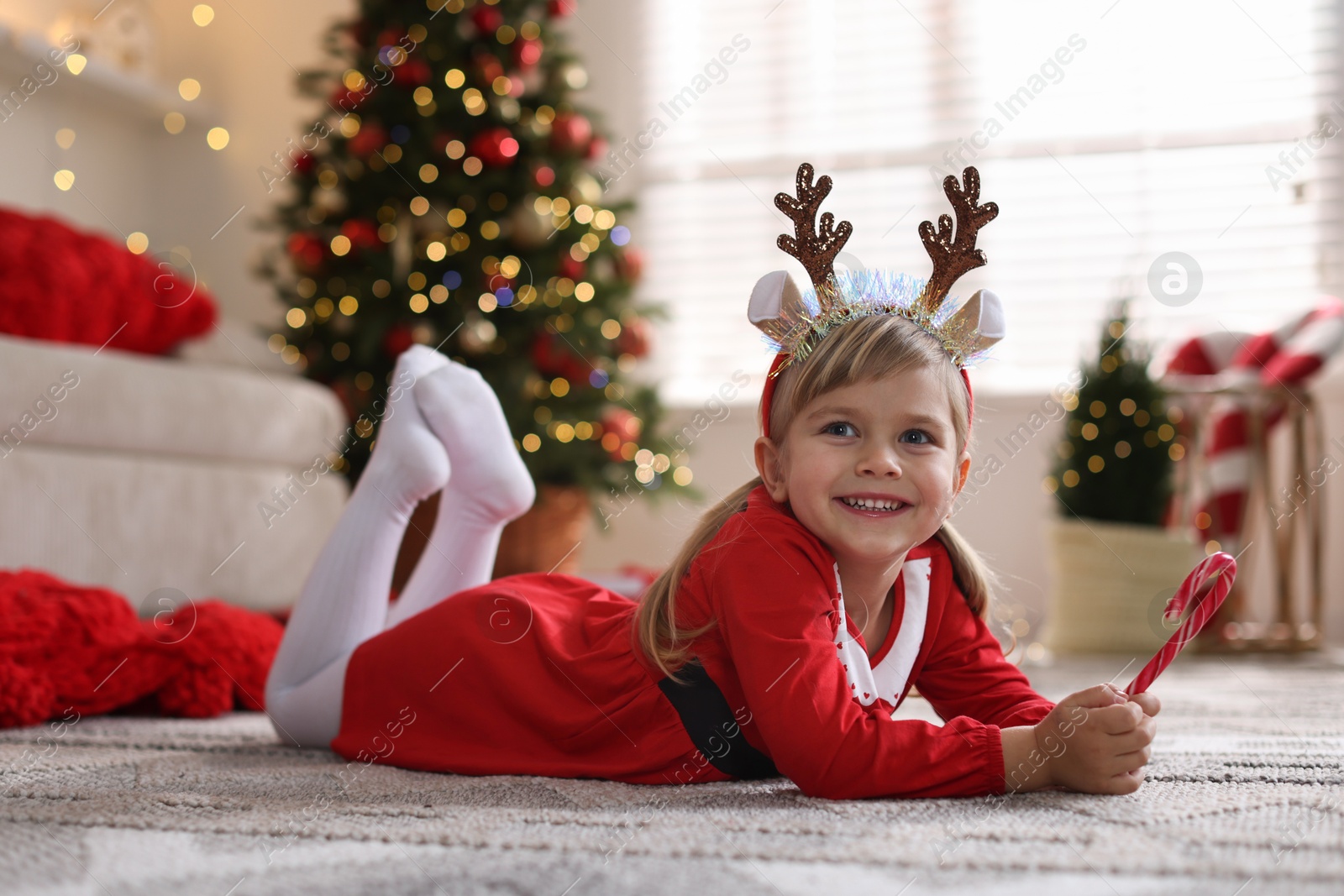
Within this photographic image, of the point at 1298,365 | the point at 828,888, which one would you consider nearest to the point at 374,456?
the point at 828,888

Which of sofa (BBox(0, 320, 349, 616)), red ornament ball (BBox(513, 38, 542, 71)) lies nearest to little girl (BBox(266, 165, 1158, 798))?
sofa (BBox(0, 320, 349, 616))

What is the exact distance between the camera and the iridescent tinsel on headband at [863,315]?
923mm

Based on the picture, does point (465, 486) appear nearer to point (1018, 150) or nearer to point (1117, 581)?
point (1117, 581)

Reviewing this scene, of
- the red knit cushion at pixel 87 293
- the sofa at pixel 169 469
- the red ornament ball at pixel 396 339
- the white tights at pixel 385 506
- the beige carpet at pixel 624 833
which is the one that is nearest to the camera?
the beige carpet at pixel 624 833

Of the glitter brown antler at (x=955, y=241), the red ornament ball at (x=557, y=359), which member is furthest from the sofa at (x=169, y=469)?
the glitter brown antler at (x=955, y=241)

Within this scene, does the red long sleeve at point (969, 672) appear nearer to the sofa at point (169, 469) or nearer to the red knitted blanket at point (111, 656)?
the red knitted blanket at point (111, 656)

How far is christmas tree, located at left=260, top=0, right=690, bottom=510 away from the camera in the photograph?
8.52 ft

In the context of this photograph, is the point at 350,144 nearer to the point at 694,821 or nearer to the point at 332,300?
the point at 332,300

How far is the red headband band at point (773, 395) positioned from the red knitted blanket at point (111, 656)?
79cm

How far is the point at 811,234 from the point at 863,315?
0.09 m

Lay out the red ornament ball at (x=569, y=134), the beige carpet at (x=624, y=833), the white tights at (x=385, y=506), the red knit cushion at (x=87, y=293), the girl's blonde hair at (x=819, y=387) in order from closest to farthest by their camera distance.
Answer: the beige carpet at (x=624, y=833) → the girl's blonde hair at (x=819, y=387) → the white tights at (x=385, y=506) → the red knit cushion at (x=87, y=293) → the red ornament ball at (x=569, y=134)

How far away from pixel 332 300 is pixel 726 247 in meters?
1.11

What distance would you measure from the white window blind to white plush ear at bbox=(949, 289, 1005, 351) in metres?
1.87

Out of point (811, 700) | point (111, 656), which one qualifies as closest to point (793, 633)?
point (811, 700)
